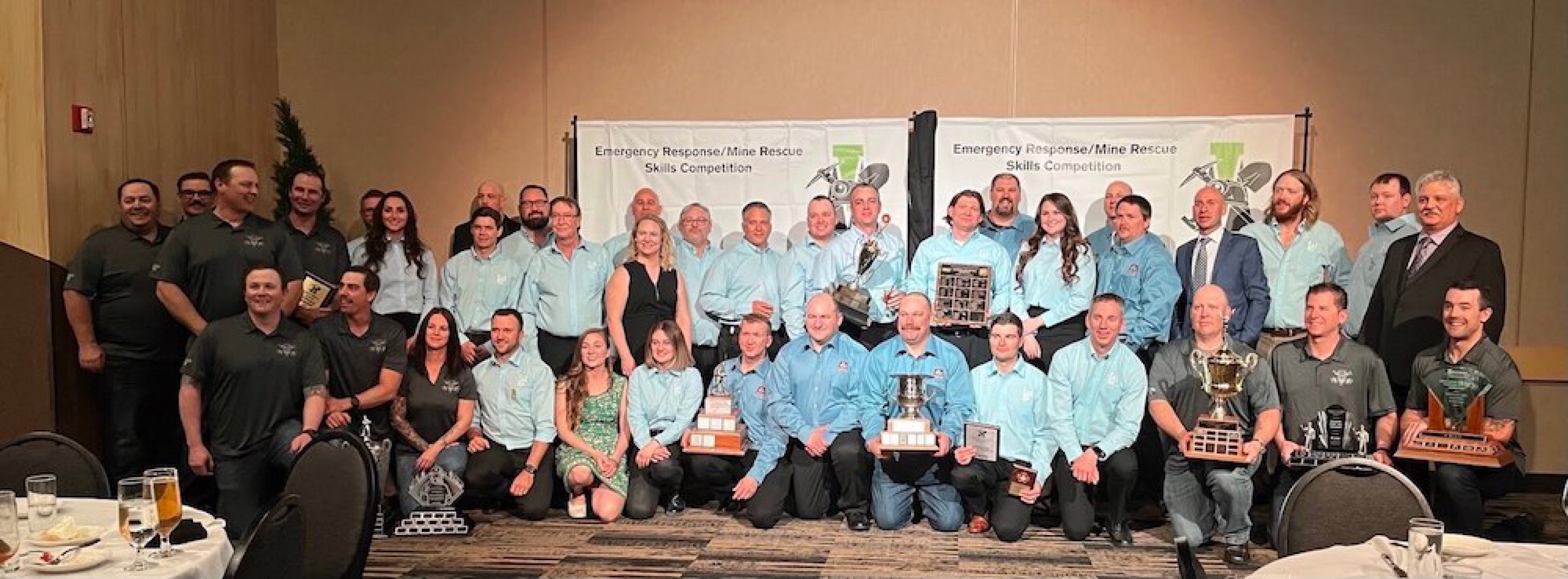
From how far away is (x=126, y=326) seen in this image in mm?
6273

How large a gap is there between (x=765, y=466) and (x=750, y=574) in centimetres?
110

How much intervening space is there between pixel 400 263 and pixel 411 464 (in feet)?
5.10

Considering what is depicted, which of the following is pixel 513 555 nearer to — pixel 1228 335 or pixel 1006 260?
pixel 1006 260

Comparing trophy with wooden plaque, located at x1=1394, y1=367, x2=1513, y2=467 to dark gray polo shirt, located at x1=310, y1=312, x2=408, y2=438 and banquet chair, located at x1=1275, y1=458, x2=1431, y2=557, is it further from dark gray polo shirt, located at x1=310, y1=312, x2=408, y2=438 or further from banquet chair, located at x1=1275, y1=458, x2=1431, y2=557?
dark gray polo shirt, located at x1=310, y1=312, x2=408, y2=438

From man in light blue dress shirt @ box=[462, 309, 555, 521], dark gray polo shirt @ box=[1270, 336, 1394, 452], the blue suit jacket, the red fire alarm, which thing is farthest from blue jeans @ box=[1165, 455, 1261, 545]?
the red fire alarm

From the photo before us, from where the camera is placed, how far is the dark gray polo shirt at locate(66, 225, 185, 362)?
20.4ft

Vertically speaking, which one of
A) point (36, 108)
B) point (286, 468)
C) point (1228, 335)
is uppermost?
point (36, 108)

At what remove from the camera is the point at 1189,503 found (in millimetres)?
5941

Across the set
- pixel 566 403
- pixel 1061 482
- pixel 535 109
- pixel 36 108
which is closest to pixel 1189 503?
pixel 1061 482

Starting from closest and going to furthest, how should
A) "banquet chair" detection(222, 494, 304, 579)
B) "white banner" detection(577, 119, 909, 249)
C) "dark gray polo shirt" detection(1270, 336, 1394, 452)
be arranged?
"banquet chair" detection(222, 494, 304, 579) → "dark gray polo shirt" detection(1270, 336, 1394, 452) → "white banner" detection(577, 119, 909, 249)

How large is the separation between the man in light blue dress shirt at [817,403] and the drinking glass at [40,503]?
3765mm

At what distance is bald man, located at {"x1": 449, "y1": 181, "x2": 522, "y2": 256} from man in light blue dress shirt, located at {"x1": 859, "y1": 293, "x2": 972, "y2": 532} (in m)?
2.75

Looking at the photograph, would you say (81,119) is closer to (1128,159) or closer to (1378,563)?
(1128,159)

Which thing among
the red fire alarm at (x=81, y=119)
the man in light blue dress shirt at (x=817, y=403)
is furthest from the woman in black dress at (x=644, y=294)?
the red fire alarm at (x=81, y=119)
